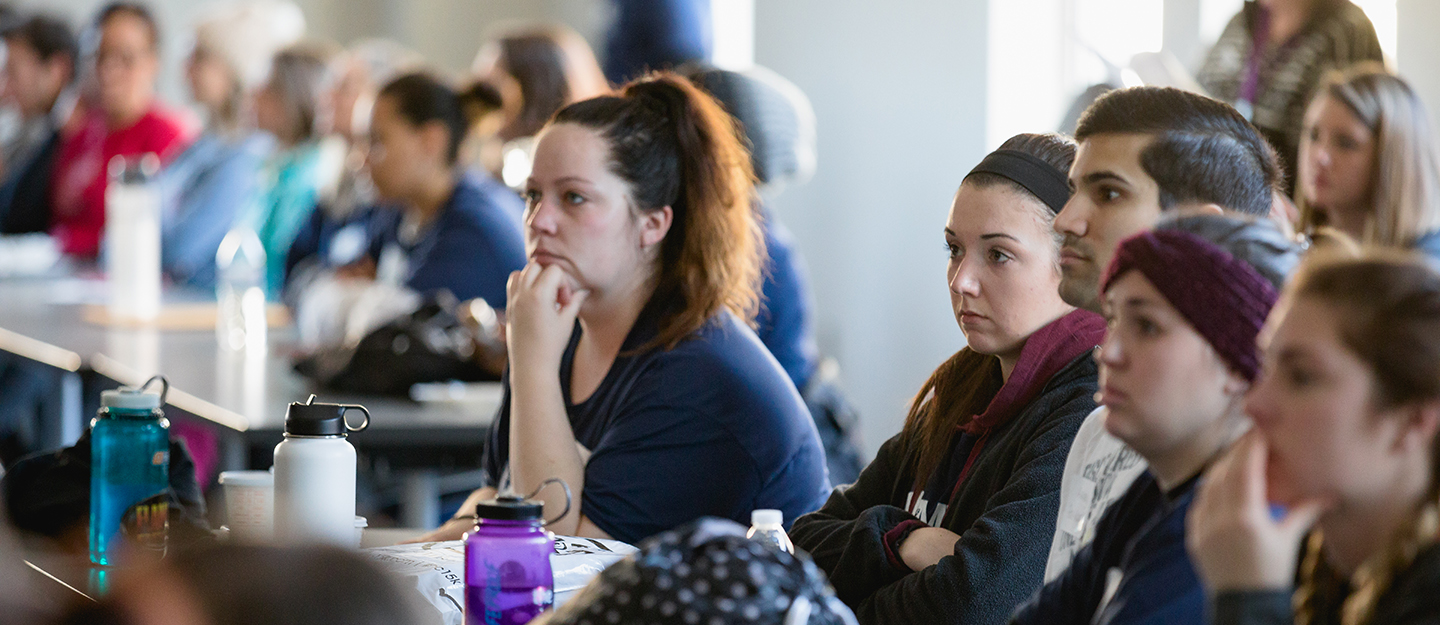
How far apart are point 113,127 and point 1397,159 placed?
200 inches

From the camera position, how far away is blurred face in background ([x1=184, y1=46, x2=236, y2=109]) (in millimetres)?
6523

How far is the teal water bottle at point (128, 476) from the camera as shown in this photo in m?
1.75

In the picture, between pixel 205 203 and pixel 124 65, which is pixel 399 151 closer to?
pixel 205 203

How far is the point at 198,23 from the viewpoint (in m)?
6.76

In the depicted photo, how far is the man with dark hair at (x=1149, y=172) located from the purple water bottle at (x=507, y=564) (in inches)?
26.0

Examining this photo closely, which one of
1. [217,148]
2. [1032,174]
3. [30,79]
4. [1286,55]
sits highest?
[1286,55]

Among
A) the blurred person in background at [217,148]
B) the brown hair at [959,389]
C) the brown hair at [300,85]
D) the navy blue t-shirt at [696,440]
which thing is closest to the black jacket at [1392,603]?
the brown hair at [959,389]

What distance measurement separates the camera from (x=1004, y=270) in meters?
1.69

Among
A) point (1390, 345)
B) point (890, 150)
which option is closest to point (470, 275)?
point (890, 150)

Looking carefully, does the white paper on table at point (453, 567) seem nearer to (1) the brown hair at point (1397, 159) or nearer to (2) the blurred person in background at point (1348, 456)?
(2) the blurred person in background at point (1348, 456)

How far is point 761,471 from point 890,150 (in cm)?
291

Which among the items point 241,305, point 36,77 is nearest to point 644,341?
point 241,305

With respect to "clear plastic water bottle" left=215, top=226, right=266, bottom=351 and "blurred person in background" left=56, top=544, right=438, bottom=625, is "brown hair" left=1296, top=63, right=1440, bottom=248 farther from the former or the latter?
"blurred person in background" left=56, top=544, right=438, bottom=625

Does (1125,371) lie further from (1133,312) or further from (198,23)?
(198,23)
